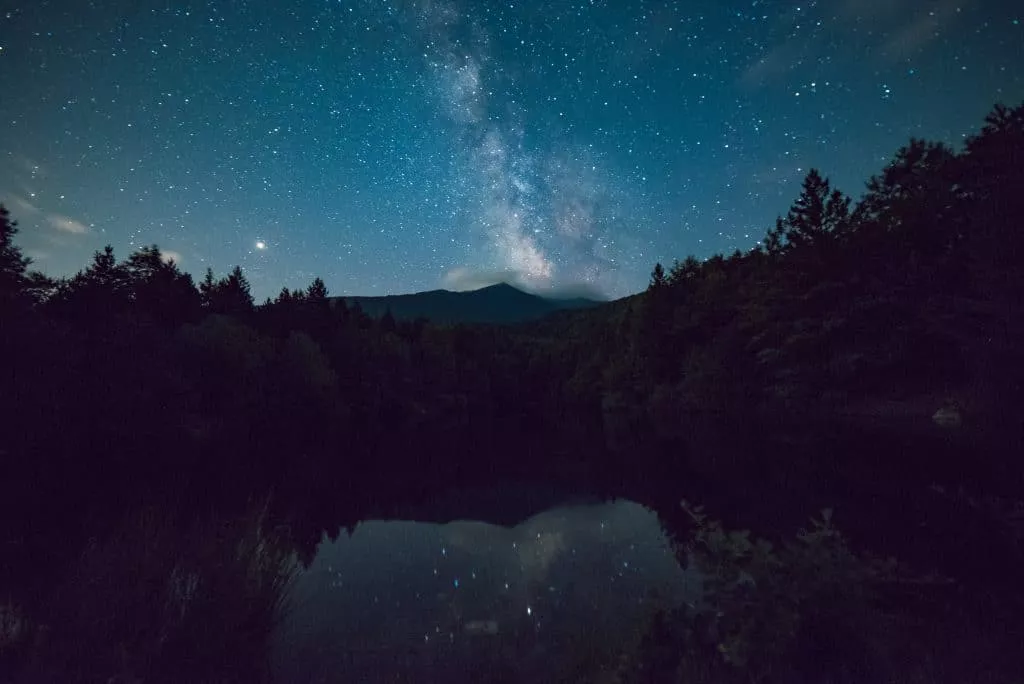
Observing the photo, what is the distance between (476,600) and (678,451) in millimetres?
20714

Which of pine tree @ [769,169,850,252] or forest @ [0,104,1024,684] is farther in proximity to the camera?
pine tree @ [769,169,850,252]

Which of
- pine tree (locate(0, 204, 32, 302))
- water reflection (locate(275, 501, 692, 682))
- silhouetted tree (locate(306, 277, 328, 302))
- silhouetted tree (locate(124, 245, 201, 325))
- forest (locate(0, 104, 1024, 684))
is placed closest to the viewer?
forest (locate(0, 104, 1024, 684))

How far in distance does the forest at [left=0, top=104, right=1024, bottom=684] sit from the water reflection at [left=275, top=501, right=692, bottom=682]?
101 cm

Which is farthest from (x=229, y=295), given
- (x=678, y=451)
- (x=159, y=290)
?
(x=678, y=451)

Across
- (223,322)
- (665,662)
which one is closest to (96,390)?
(223,322)

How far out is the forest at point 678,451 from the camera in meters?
5.00

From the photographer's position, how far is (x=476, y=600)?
920 centimetres

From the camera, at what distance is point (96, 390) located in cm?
2956

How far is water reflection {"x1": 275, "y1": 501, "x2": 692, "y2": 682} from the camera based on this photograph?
6582 mm

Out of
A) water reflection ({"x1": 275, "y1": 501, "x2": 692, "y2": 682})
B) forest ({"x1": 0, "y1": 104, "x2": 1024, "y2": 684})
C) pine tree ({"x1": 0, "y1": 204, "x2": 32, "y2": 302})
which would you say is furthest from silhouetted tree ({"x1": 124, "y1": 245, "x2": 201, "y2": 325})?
water reflection ({"x1": 275, "y1": 501, "x2": 692, "y2": 682})

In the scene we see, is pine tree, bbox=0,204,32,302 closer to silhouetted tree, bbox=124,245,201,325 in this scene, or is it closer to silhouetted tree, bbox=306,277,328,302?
silhouetted tree, bbox=124,245,201,325

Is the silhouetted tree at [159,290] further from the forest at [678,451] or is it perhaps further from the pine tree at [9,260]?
the pine tree at [9,260]

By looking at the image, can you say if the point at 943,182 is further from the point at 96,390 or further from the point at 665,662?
the point at 96,390

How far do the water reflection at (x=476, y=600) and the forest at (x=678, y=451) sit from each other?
3.32 feet
